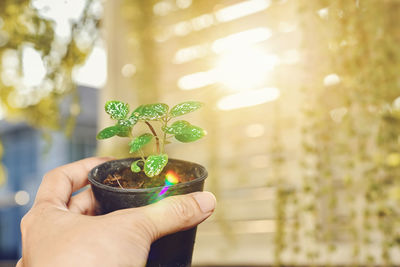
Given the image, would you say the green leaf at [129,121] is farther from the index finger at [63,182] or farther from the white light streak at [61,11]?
the white light streak at [61,11]

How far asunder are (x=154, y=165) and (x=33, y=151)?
24.2 feet

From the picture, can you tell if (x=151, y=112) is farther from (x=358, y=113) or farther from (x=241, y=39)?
(x=241, y=39)

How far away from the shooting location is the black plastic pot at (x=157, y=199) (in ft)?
2.04

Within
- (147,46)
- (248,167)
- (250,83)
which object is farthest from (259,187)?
(147,46)

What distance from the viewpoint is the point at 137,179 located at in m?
0.75

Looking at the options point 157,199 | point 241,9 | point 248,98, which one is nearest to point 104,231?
point 157,199

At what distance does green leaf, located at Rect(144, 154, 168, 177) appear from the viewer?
24.8 inches

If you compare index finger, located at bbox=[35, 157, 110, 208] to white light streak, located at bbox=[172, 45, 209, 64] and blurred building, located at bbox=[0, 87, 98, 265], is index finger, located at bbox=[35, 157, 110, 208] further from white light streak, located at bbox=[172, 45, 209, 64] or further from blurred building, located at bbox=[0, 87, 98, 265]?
blurred building, located at bbox=[0, 87, 98, 265]

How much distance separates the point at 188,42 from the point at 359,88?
1.13 m

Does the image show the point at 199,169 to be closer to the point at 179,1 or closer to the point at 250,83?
the point at 250,83

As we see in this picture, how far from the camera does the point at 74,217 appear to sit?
0.61m

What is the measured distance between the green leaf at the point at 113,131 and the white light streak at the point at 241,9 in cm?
162

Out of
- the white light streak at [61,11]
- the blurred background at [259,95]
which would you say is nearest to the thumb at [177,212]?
the blurred background at [259,95]

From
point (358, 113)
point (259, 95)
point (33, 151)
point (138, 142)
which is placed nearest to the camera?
point (138, 142)
